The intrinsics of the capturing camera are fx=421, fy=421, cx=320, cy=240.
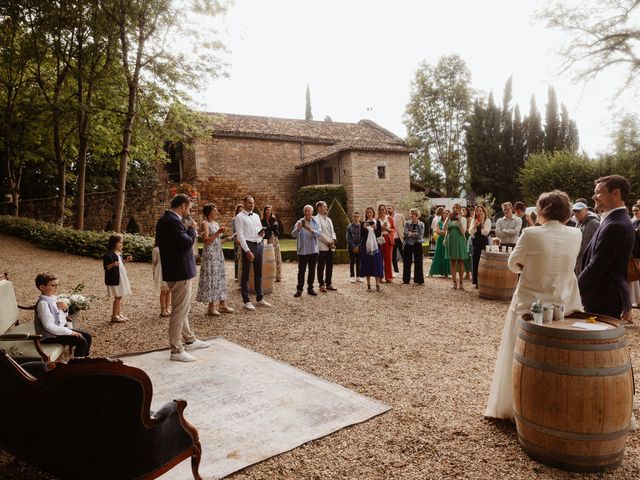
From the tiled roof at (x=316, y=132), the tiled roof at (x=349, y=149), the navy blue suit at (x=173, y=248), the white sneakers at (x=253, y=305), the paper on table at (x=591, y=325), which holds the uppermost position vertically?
the tiled roof at (x=316, y=132)

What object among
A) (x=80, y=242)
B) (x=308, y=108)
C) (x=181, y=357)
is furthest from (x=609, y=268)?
(x=308, y=108)

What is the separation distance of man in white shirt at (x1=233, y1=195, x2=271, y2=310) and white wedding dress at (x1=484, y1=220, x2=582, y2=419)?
185 inches

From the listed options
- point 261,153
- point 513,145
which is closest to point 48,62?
point 261,153

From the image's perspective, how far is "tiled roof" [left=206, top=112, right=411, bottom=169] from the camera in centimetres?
2441

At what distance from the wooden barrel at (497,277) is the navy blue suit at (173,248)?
18.1ft

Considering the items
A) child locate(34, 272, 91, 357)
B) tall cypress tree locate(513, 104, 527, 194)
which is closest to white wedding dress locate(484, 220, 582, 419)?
child locate(34, 272, 91, 357)

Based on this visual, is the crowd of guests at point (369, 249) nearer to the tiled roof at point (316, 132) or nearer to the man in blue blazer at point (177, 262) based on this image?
the man in blue blazer at point (177, 262)

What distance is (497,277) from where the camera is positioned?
302 inches

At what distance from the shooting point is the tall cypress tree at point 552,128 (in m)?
35.5

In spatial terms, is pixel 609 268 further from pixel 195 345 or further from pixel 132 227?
pixel 132 227

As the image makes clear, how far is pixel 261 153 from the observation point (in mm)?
25609

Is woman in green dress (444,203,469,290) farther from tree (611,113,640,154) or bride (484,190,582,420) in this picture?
tree (611,113,640,154)

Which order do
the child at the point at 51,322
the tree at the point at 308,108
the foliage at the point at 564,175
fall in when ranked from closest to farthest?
the child at the point at 51,322, the foliage at the point at 564,175, the tree at the point at 308,108

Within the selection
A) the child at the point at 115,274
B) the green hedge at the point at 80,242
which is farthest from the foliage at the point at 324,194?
the child at the point at 115,274
